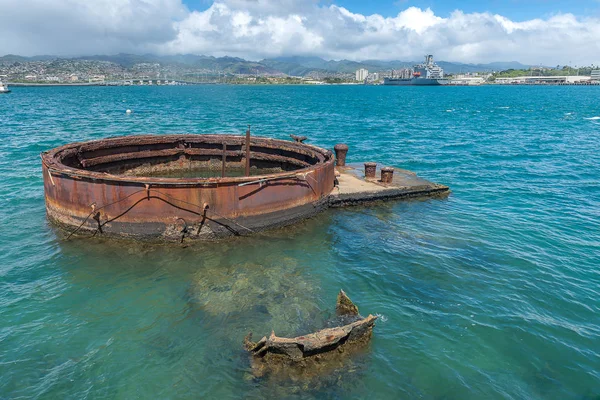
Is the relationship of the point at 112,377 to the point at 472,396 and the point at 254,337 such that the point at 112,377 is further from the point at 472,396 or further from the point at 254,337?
the point at 472,396

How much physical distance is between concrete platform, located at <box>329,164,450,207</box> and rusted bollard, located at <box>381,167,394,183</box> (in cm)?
28

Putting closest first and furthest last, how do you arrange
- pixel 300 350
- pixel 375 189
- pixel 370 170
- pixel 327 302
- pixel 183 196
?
pixel 300 350 → pixel 327 302 → pixel 183 196 → pixel 375 189 → pixel 370 170

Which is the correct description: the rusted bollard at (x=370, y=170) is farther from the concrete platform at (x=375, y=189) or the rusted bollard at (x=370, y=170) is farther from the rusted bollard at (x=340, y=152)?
the rusted bollard at (x=340, y=152)

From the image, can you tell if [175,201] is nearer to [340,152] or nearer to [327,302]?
[327,302]

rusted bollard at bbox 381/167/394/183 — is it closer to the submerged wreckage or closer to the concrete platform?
the submerged wreckage

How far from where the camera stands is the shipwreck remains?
888cm

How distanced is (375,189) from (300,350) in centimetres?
1269

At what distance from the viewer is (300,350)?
8969 millimetres

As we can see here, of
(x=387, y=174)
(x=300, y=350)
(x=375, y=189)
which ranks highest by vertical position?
(x=387, y=174)

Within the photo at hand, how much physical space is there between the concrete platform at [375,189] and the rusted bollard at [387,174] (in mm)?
276

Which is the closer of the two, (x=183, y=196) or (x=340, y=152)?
(x=183, y=196)

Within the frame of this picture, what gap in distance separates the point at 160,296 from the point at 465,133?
47.0m

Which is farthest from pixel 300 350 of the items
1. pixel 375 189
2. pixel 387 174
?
pixel 387 174

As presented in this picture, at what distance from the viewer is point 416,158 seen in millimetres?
33719
